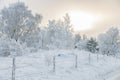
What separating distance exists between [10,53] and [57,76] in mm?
14777

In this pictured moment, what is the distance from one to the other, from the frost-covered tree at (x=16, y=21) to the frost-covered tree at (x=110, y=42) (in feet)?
127

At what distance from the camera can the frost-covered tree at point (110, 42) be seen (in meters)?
85.8

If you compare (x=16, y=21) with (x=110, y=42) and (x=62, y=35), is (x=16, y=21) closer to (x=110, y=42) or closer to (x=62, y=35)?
(x=62, y=35)

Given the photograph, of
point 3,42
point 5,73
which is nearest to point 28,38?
point 3,42

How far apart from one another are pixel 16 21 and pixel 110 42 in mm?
43489

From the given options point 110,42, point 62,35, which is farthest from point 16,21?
point 110,42

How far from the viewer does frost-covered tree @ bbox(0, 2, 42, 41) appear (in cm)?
5194

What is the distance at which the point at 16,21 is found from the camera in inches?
2057

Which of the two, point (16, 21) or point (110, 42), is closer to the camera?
point (16, 21)

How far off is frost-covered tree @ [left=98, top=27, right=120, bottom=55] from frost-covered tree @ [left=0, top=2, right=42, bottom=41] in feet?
127

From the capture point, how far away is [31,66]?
21.5 m

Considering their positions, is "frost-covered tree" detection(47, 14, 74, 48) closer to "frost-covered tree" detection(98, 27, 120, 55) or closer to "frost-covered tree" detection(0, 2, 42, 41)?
"frost-covered tree" detection(0, 2, 42, 41)

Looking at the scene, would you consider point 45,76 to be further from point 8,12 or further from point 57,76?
point 8,12

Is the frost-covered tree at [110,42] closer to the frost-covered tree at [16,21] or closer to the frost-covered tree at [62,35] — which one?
the frost-covered tree at [62,35]
